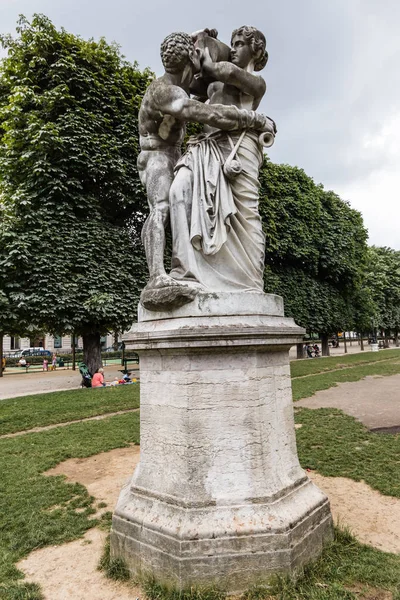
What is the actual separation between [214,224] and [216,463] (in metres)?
1.97

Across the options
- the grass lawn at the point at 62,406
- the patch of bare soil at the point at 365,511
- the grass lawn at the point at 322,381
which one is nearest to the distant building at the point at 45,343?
the grass lawn at the point at 62,406

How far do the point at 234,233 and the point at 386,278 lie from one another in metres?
45.1

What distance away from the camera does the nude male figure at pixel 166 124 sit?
361 centimetres

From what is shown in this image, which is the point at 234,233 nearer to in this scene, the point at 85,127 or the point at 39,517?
the point at 39,517

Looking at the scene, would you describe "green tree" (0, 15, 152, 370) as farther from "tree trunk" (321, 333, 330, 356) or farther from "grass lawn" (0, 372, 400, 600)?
"tree trunk" (321, 333, 330, 356)

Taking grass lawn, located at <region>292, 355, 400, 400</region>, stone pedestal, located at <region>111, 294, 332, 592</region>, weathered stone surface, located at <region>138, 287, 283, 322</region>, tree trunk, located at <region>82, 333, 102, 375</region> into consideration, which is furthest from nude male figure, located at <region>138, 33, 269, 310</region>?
tree trunk, located at <region>82, 333, 102, 375</region>

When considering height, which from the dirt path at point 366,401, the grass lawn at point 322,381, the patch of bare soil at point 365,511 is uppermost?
the grass lawn at point 322,381

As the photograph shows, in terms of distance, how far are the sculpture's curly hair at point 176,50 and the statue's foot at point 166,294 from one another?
6.46 ft

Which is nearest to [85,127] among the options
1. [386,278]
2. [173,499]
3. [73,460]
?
[73,460]

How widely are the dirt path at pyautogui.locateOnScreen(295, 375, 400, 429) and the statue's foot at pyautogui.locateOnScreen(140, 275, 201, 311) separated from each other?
19.6 ft

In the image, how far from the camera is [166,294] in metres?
A: 3.32

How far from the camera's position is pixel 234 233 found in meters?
3.64

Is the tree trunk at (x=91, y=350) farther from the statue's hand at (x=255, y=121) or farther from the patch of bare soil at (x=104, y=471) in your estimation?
the statue's hand at (x=255, y=121)

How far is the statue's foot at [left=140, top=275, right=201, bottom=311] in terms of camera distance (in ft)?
10.8
